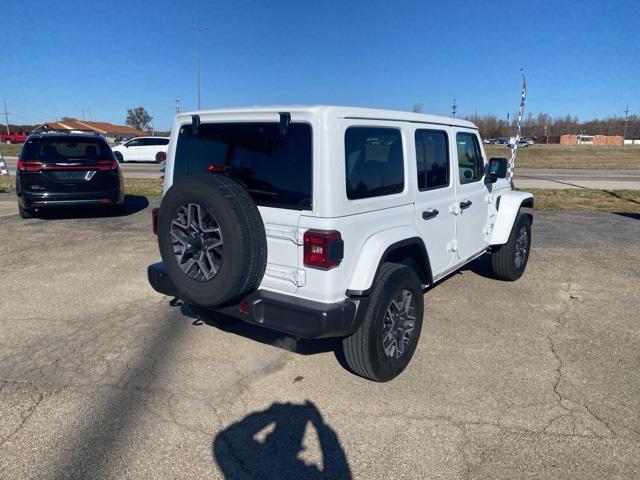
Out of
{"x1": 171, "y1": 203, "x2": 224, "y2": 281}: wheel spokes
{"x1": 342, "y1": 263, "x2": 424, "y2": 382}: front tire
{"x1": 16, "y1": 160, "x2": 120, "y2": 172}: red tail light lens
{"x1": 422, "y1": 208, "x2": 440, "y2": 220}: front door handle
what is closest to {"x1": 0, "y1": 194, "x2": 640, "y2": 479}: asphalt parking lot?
{"x1": 342, "y1": 263, "x2": 424, "y2": 382}: front tire

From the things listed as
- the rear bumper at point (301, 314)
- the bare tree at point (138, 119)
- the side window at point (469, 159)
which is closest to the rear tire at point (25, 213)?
the rear bumper at point (301, 314)

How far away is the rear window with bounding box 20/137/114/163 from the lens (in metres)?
8.48

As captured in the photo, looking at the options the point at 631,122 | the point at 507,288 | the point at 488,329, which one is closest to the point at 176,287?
the point at 488,329

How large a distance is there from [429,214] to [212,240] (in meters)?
1.74

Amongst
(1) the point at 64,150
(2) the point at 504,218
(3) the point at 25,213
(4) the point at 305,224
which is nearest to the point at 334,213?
(4) the point at 305,224

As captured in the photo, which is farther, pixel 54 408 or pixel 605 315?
pixel 605 315

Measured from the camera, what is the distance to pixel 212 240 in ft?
10.1

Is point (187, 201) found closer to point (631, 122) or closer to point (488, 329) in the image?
point (488, 329)

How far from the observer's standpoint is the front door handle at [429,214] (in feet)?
12.4

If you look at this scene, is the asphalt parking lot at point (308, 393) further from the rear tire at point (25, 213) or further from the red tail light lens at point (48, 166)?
the rear tire at point (25, 213)

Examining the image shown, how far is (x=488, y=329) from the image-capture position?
4.39m

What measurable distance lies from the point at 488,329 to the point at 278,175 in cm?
252

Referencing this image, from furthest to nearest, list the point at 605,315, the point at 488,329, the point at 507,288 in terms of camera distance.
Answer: the point at 507,288
the point at 605,315
the point at 488,329

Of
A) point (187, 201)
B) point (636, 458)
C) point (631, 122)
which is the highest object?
point (631, 122)
